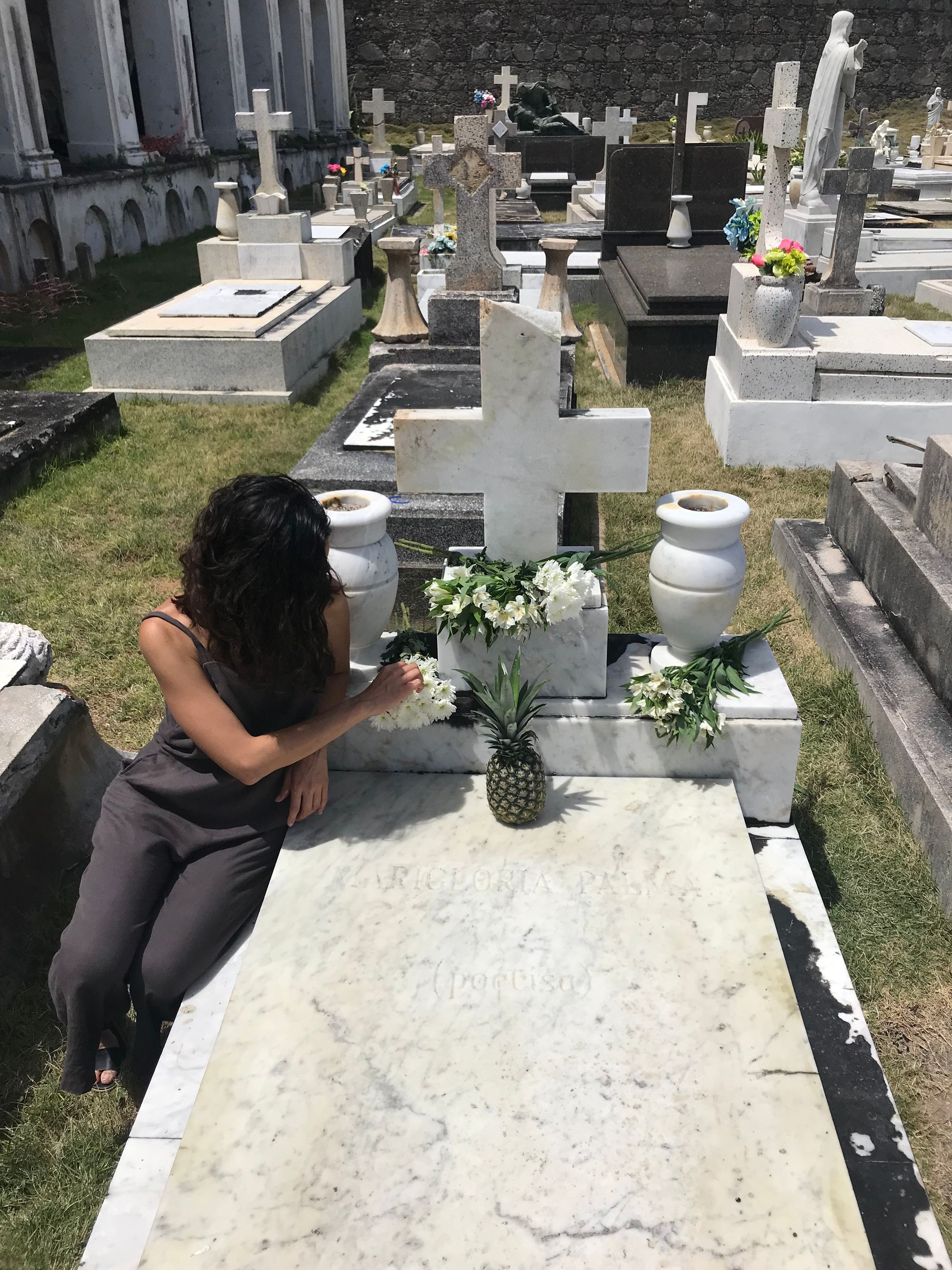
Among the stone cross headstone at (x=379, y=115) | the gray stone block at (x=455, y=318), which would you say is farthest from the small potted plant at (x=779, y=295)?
the stone cross headstone at (x=379, y=115)

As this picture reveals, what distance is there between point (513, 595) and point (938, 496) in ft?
6.73

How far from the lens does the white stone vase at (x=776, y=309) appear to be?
237 inches

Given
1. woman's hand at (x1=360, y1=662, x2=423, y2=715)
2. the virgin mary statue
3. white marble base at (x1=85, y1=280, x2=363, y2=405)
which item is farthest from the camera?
the virgin mary statue

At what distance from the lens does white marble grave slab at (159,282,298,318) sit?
313 inches

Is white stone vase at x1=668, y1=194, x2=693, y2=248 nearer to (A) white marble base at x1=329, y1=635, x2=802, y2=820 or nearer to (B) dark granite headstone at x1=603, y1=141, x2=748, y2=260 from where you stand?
(B) dark granite headstone at x1=603, y1=141, x2=748, y2=260

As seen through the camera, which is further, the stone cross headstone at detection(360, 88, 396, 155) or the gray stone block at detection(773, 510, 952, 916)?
the stone cross headstone at detection(360, 88, 396, 155)

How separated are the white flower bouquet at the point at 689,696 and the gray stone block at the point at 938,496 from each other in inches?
54.8

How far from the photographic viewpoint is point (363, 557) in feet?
8.24

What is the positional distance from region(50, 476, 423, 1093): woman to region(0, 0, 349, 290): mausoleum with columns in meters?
10.8

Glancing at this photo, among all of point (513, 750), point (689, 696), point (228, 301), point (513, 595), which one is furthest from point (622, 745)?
point (228, 301)

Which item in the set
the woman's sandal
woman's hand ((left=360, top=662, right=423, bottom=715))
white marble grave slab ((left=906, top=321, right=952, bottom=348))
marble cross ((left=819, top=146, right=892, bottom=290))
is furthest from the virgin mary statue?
the woman's sandal

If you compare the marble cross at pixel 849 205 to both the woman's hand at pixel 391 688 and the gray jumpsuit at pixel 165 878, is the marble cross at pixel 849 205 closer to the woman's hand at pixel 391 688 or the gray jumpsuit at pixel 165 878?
the woman's hand at pixel 391 688

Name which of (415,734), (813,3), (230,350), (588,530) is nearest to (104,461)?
(230,350)

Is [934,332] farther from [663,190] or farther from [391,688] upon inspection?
[391,688]
